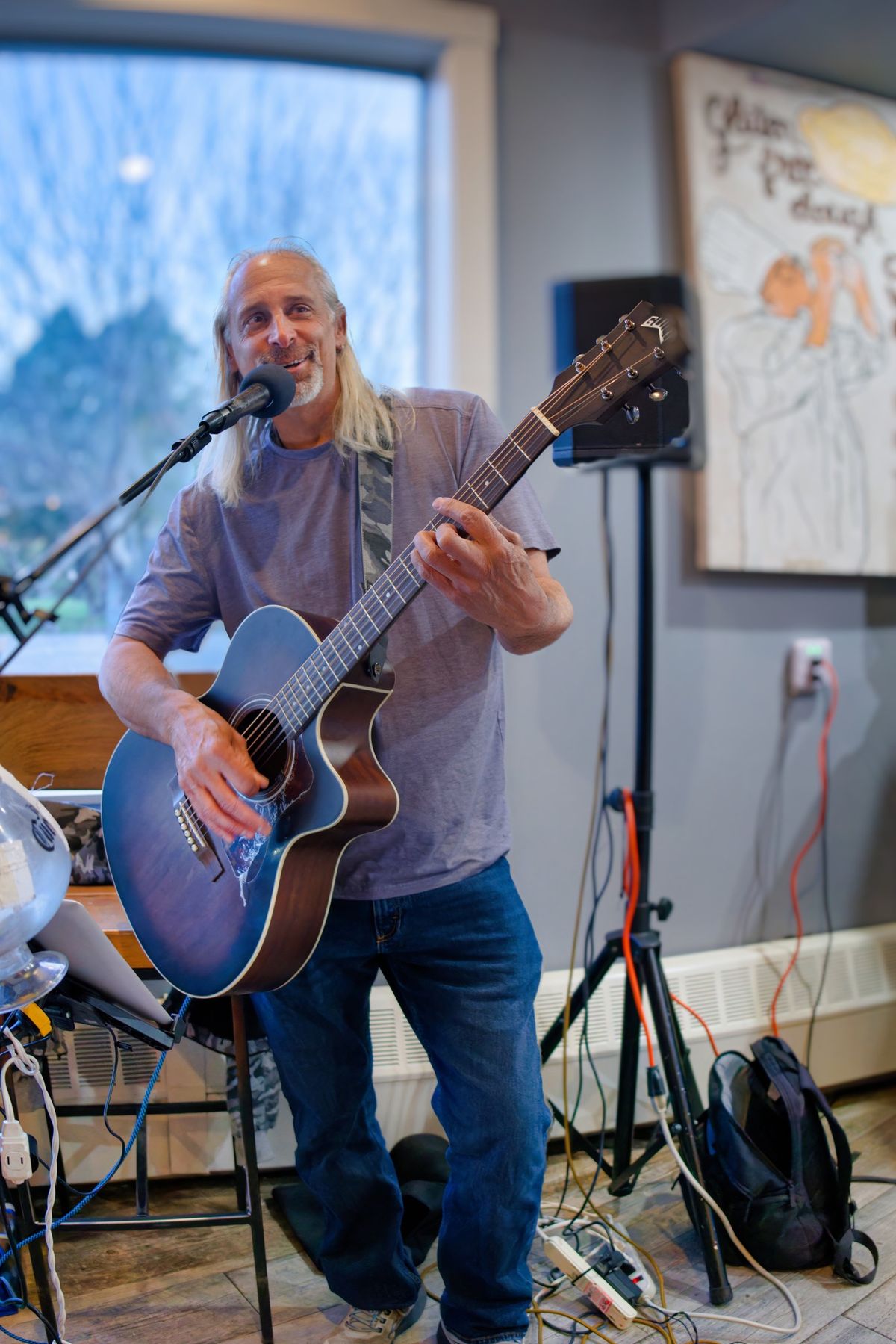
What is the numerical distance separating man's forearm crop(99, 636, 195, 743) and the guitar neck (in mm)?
206

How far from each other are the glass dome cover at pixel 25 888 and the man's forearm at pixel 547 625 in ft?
2.10

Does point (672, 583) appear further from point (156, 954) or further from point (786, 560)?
point (156, 954)

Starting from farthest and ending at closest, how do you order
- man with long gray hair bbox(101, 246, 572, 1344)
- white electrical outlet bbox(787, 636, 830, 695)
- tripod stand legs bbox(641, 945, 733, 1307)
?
white electrical outlet bbox(787, 636, 830, 695) < tripod stand legs bbox(641, 945, 733, 1307) < man with long gray hair bbox(101, 246, 572, 1344)

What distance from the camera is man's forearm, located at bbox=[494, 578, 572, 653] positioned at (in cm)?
128

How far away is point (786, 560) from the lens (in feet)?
7.82

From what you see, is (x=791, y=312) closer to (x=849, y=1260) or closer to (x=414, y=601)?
(x=414, y=601)

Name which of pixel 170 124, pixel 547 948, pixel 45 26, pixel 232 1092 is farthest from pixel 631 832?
pixel 45 26

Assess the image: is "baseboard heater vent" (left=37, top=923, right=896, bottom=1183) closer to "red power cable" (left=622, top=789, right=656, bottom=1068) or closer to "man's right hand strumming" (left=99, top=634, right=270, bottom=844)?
"red power cable" (left=622, top=789, right=656, bottom=1068)

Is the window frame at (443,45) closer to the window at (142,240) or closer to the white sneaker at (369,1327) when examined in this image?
the window at (142,240)

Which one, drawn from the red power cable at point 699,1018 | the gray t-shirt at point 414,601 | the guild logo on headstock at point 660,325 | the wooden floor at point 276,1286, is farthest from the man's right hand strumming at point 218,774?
the red power cable at point 699,1018

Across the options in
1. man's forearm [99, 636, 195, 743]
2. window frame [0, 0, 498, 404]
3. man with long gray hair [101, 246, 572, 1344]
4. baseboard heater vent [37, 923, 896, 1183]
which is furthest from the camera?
window frame [0, 0, 498, 404]

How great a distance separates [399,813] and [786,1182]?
961 mm

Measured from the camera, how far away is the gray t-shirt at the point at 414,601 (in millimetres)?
1426

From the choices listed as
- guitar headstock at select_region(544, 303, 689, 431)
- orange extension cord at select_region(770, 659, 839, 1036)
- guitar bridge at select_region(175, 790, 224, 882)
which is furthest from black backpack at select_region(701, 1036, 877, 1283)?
guitar headstock at select_region(544, 303, 689, 431)
